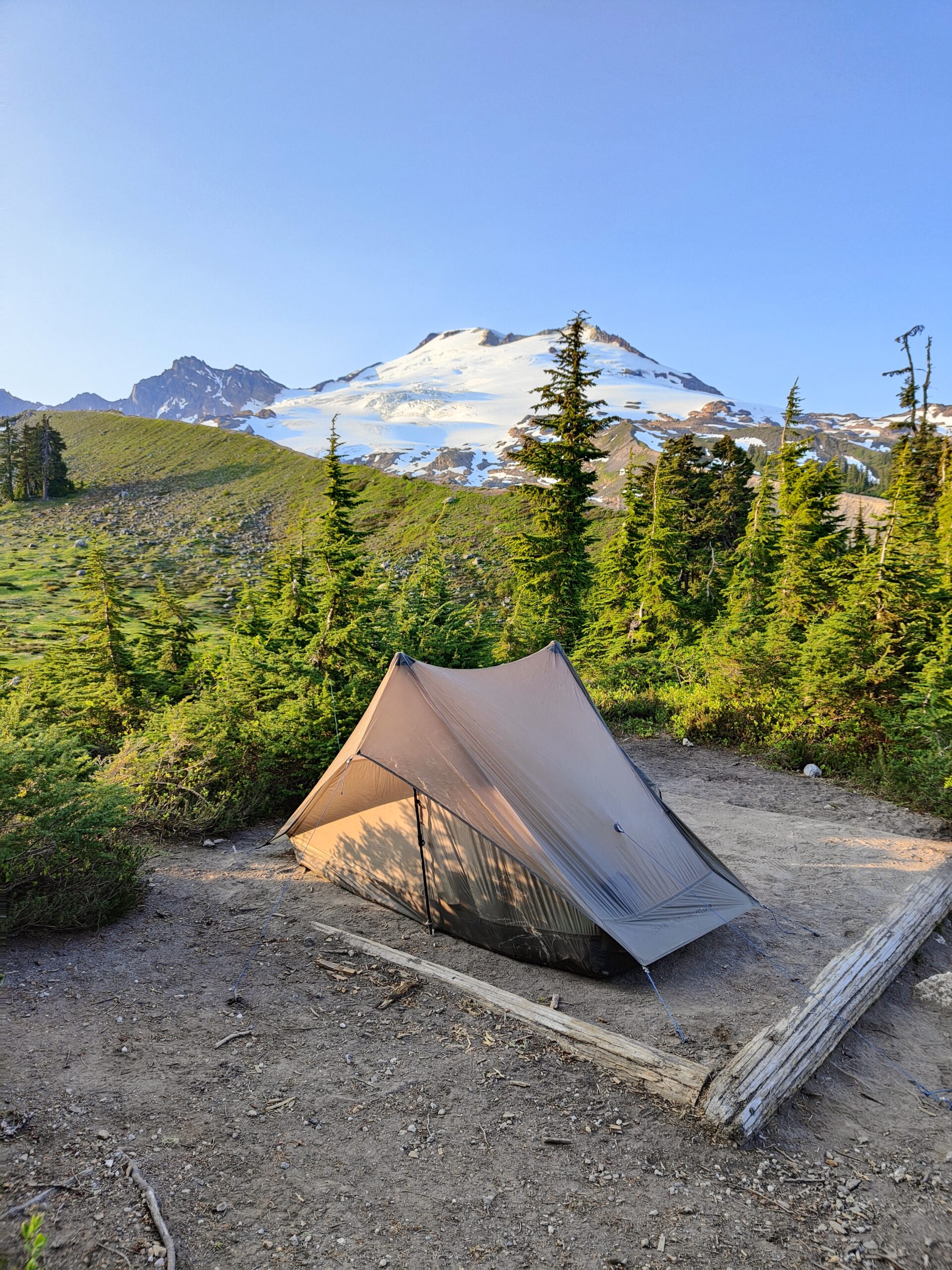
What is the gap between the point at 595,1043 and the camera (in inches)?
189

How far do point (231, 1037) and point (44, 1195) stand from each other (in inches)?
67.9

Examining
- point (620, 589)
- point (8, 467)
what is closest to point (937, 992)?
point (620, 589)

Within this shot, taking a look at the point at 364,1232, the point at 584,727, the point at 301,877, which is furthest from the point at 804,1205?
the point at 301,877

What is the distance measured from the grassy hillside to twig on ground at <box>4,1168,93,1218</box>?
445 inches

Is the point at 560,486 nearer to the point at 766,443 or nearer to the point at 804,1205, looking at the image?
the point at 804,1205

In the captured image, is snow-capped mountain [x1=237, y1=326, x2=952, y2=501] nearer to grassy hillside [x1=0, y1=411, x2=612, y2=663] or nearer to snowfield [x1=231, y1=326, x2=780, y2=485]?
snowfield [x1=231, y1=326, x2=780, y2=485]

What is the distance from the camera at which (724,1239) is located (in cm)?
345

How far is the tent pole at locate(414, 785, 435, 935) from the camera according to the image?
668 centimetres

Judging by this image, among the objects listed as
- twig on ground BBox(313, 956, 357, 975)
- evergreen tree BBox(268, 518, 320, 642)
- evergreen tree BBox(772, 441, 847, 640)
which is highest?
evergreen tree BBox(772, 441, 847, 640)

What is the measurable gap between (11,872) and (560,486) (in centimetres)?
1609

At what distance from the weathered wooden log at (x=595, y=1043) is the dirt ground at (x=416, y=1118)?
0.10 metres

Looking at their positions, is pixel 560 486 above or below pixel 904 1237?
above

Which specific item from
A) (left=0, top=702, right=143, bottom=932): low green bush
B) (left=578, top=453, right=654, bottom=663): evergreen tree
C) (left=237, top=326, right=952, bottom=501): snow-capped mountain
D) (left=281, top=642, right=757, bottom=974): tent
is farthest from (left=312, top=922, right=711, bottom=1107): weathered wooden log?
(left=237, top=326, right=952, bottom=501): snow-capped mountain

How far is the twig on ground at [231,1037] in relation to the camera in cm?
473
